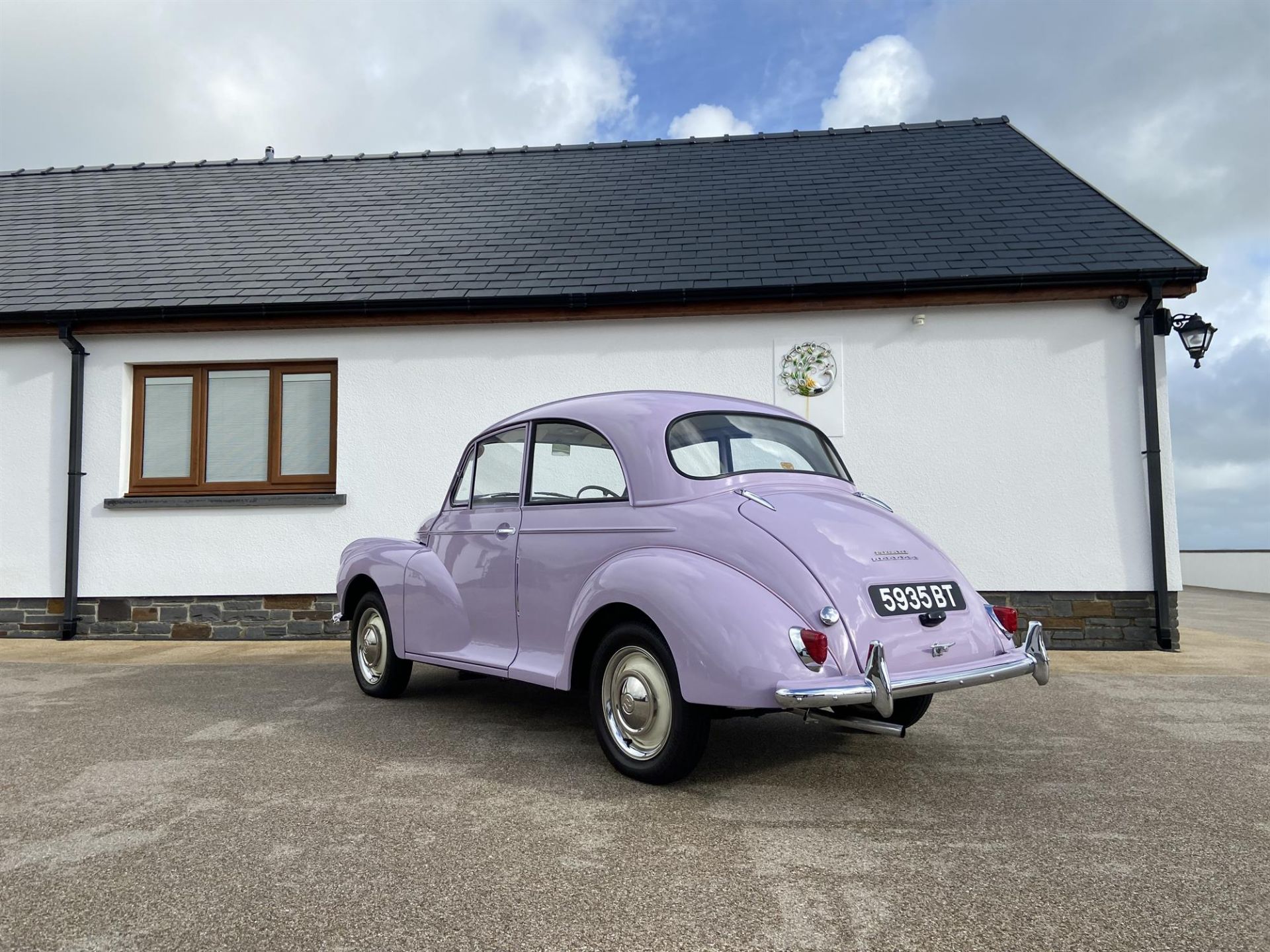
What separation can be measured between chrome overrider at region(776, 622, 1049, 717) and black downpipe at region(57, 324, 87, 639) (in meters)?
8.28

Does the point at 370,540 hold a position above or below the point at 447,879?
above

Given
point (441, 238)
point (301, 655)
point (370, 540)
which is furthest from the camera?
point (441, 238)

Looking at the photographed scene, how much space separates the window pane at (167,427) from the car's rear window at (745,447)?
684 cm

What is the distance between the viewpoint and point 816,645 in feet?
10.4

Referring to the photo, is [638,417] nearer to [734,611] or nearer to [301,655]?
[734,611]

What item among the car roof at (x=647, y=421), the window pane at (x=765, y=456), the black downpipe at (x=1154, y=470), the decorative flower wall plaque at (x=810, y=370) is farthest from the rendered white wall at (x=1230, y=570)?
the car roof at (x=647, y=421)

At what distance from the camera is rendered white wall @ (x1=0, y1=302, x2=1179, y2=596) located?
806 centimetres

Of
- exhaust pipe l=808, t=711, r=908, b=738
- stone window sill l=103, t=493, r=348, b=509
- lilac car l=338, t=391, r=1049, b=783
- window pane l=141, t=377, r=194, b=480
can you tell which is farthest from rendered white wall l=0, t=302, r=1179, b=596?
exhaust pipe l=808, t=711, r=908, b=738

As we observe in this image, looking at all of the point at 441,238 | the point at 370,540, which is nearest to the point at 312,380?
the point at 441,238

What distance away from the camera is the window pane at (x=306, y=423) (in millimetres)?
8906

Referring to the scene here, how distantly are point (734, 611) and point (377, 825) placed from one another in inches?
58.5

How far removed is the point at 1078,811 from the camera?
324cm

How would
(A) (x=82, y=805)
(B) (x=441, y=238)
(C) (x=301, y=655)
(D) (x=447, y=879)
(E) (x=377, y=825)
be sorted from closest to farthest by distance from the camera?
(D) (x=447, y=879)
(E) (x=377, y=825)
(A) (x=82, y=805)
(C) (x=301, y=655)
(B) (x=441, y=238)

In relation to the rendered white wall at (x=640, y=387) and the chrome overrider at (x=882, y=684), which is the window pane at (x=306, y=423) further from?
the chrome overrider at (x=882, y=684)
